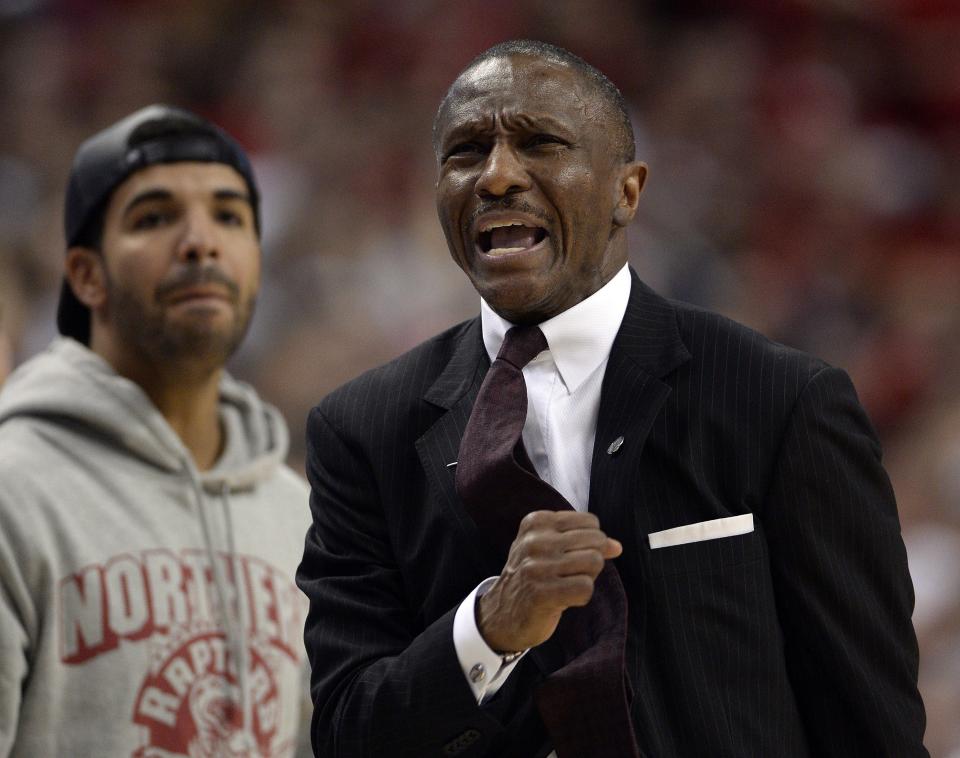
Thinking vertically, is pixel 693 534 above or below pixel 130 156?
below

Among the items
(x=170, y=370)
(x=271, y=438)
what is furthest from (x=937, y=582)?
(x=170, y=370)

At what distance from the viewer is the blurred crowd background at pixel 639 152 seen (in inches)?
209

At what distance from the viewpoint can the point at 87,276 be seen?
3.13m

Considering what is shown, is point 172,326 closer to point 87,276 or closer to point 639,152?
point 87,276

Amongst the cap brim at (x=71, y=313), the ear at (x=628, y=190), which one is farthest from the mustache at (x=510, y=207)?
the cap brim at (x=71, y=313)

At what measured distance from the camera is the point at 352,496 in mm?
1814

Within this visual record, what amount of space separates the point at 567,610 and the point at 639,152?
430 centimetres

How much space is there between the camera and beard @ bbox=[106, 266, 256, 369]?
299 centimetres

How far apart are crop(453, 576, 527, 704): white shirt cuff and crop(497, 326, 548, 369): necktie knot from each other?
265 millimetres

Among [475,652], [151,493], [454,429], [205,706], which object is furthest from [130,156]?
[475,652]

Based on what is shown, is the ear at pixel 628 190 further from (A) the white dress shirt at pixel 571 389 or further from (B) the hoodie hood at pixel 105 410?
(B) the hoodie hood at pixel 105 410

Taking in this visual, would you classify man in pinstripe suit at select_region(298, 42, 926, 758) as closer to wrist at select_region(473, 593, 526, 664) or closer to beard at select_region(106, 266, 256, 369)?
wrist at select_region(473, 593, 526, 664)

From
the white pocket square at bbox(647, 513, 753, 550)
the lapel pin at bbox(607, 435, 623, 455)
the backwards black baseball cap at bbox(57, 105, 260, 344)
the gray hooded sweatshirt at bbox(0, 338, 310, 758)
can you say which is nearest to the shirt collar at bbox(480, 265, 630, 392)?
the lapel pin at bbox(607, 435, 623, 455)

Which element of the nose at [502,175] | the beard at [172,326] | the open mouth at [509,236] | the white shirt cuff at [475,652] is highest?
the beard at [172,326]
